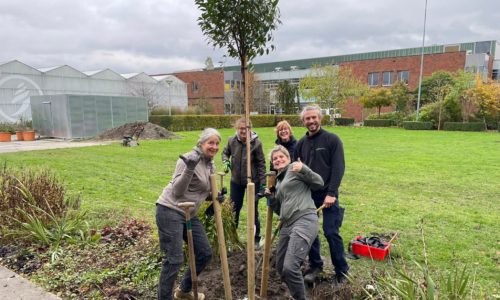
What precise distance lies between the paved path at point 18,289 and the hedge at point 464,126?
3140 cm

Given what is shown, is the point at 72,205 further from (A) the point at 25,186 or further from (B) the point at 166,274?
(B) the point at 166,274

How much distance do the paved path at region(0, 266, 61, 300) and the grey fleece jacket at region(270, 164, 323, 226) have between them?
2246 millimetres

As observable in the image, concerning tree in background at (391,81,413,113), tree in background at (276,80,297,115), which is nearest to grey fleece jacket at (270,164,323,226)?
tree in background at (391,81,413,113)

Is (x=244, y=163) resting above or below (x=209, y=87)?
below

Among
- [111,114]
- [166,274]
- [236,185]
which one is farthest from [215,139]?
[111,114]

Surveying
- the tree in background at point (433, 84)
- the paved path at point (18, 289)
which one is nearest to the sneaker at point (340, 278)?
the paved path at point (18, 289)

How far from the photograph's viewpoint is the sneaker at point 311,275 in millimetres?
3510

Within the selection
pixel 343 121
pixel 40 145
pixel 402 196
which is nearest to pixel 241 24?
pixel 402 196

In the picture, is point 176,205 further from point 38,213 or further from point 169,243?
point 38,213

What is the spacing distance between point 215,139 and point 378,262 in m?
2.62

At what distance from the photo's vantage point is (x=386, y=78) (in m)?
46.7

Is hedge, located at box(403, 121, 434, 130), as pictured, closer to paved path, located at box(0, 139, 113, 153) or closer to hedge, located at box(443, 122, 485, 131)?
hedge, located at box(443, 122, 485, 131)

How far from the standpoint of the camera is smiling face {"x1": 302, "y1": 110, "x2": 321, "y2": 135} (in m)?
3.44

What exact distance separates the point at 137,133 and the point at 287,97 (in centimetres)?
2594
